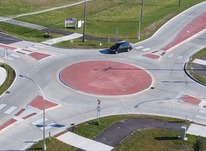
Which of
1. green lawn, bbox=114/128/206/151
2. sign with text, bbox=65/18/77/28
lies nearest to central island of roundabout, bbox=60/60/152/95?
green lawn, bbox=114/128/206/151

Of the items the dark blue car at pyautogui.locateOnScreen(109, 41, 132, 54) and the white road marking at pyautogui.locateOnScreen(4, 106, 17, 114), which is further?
the dark blue car at pyautogui.locateOnScreen(109, 41, 132, 54)

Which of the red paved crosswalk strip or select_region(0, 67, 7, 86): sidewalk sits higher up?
the red paved crosswalk strip

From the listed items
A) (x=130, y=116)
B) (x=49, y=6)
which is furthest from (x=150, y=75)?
(x=49, y=6)

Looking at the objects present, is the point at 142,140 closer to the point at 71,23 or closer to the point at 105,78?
the point at 105,78

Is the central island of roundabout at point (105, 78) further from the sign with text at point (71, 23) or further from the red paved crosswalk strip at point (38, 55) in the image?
the sign with text at point (71, 23)

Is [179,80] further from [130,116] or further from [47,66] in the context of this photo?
[47,66]

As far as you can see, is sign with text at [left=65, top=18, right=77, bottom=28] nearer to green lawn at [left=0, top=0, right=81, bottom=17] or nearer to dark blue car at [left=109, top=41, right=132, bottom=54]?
dark blue car at [left=109, top=41, right=132, bottom=54]

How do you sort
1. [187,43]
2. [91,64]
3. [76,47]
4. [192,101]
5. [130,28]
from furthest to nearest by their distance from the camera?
[130,28], [187,43], [76,47], [91,64], [192,101]
